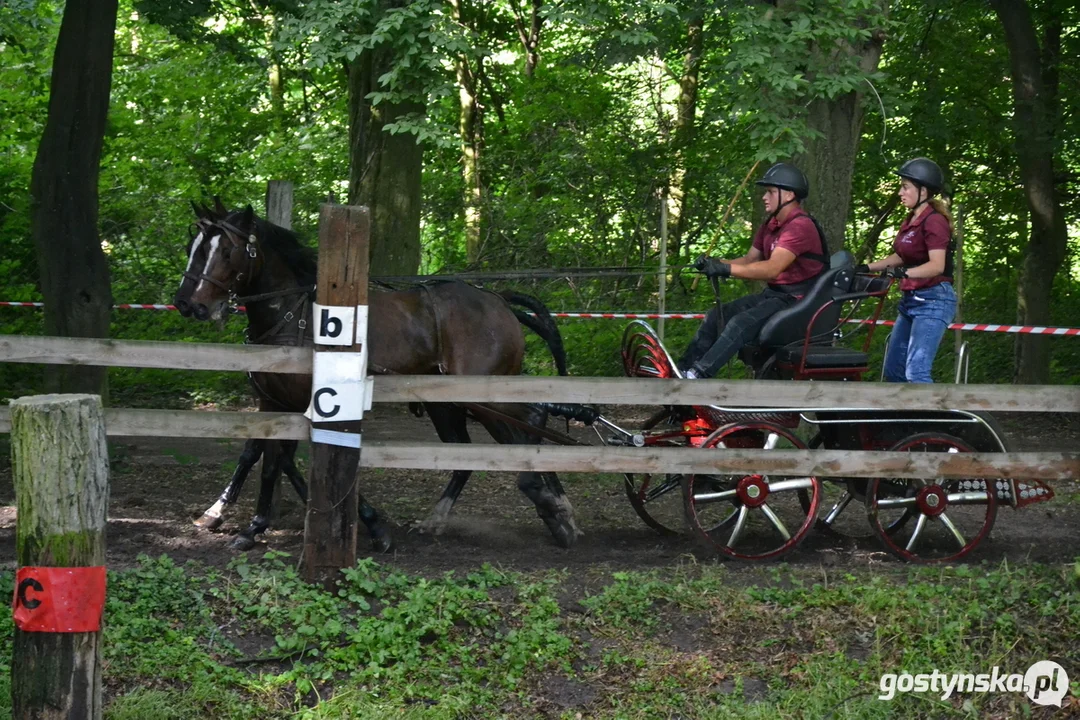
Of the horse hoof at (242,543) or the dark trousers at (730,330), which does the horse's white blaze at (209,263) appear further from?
the dark trousers at (730,330)

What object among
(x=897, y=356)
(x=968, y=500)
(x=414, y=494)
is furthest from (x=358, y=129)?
(x=968, y=500)

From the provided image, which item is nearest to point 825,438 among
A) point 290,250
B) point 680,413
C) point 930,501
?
point 930,501

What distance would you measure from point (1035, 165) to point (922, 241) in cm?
770

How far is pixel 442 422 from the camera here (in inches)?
303

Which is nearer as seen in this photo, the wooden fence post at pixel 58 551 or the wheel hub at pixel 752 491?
the wooden fence post at pixel 58 551

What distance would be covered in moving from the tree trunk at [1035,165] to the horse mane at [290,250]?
30.5 feet

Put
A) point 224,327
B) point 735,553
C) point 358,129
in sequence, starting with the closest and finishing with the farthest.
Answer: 1. point 735,553
2. point 358,129
3. point 224,327

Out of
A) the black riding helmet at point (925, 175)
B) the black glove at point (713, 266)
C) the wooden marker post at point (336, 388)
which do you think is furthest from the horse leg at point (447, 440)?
the black riding helmet at point (925, 175)

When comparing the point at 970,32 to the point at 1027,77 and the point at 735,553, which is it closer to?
the point at 1027,77

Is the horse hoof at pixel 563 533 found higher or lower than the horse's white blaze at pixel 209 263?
lower

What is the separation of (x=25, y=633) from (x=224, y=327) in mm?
10513

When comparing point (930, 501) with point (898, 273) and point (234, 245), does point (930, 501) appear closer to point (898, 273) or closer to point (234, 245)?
point (898, 273)

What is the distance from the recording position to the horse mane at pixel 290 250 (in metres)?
7.14

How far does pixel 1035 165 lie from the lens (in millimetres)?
13680
